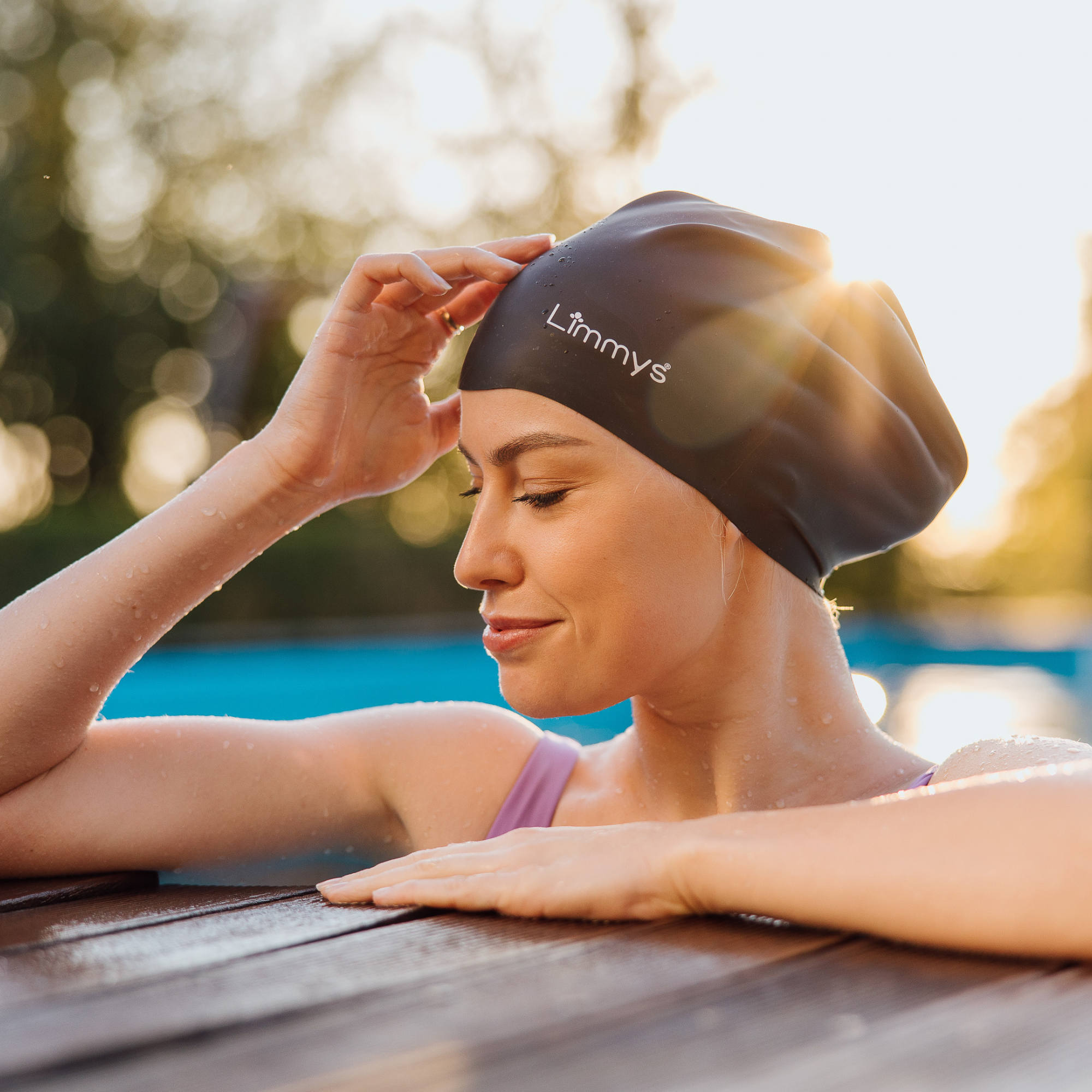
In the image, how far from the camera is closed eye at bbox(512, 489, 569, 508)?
2.03 metres

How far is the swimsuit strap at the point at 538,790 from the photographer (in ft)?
8.02

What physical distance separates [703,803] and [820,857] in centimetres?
108

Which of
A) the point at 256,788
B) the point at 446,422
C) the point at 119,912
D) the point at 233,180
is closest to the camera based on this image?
the point at 119,912

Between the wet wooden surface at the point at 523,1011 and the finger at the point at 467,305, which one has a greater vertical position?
the finger at the point at 467,305

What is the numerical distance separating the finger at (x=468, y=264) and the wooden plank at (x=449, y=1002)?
53.7 inches

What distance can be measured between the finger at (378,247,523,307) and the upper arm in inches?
39.0

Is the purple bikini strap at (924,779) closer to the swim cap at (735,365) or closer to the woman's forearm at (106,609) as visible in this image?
the swim cap at (735,365)

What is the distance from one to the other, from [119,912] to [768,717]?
4.30ft

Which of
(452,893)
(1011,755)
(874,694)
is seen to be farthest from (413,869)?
(874,694)

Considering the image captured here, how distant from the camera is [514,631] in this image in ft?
6.73

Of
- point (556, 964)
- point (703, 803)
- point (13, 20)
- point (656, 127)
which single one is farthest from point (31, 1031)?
point (13, 20)

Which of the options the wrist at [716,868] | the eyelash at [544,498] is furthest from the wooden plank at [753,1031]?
the eyelash at [544,498]

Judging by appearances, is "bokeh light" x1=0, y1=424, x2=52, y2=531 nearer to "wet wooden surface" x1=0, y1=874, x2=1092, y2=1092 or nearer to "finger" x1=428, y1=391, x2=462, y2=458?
"finger" x1=428, y1=391, x2=462, y2=458

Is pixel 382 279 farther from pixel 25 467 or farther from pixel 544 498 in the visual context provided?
pixel 25 467
